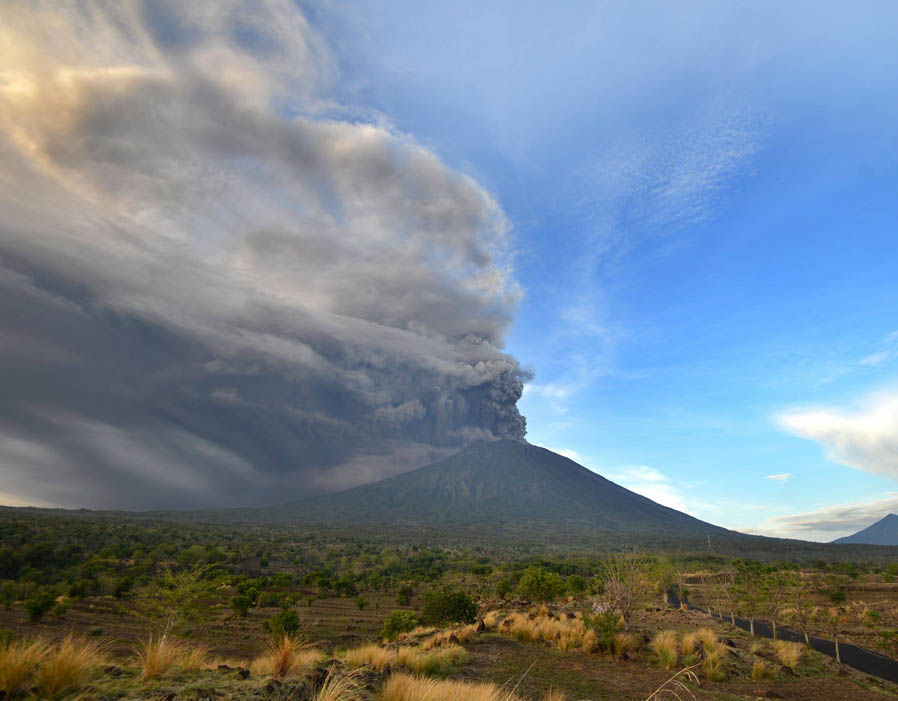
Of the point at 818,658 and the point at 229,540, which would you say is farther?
the point at 229,540

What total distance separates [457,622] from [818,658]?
21.2 metres

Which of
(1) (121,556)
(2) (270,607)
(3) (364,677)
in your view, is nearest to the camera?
(3) (364,677)

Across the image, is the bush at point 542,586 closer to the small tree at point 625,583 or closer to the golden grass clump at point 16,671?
the small tree at point 625,583

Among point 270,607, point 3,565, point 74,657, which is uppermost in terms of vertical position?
point 74,657

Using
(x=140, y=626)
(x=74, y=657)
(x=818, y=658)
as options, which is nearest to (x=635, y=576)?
(x=818, y=658)

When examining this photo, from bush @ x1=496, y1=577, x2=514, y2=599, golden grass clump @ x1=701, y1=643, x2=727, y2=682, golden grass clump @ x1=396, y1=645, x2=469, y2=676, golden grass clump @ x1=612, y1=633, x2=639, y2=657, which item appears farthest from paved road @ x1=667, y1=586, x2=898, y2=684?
bush @ x1=496, y1=577, x2=514, y2=599

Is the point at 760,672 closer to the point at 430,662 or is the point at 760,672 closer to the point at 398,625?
the point at 430,662

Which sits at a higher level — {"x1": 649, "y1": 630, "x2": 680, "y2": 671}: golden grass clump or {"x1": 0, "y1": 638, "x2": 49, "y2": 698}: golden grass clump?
{"x1": 0, "y1": 638, "x2": 49, "y2": 698}: golden grass clump

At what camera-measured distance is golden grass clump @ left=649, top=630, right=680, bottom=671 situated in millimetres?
18562

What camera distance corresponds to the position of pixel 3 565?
4822cm

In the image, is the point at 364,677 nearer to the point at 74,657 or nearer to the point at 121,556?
the point at 74,657

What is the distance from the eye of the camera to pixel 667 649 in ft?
63.5

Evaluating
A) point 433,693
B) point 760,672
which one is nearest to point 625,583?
point 760,672

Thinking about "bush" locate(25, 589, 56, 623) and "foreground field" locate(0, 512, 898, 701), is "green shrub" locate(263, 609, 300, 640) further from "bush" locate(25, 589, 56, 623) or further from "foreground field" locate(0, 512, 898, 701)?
"bush" locate(25, 589, 56, 623)
